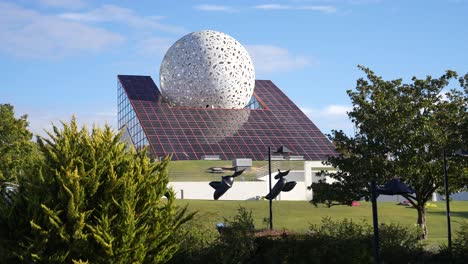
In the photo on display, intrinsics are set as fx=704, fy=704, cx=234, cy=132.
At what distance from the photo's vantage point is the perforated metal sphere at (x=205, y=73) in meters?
58.9

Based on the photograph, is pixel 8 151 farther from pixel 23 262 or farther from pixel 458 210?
pixel 458 210

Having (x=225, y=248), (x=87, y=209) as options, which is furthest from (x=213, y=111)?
(x=87, y=209)

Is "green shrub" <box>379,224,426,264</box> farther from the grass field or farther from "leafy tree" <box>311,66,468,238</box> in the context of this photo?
the grass field

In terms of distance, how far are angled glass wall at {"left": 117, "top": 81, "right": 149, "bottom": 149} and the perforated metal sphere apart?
3.81m

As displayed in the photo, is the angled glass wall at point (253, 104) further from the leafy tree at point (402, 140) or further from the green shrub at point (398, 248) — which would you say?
the green shrub at point (398, 248)

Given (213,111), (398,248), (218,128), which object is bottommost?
(398,248)

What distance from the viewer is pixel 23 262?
1230 cm

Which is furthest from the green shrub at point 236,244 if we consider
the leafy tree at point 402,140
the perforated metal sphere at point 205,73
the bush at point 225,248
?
the perforated metal sphere at point 205,73

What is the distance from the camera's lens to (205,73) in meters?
58.6

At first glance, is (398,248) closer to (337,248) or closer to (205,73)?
(337,248)

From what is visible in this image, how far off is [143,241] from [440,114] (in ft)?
44.8

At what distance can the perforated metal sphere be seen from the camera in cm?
5891

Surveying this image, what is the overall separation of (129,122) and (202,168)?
61.8ft

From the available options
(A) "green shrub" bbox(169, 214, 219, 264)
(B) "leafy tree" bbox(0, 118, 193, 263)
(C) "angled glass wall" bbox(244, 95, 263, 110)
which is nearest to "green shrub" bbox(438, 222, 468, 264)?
(A) "green shrub" bbox(169, 214, 219, 264)
